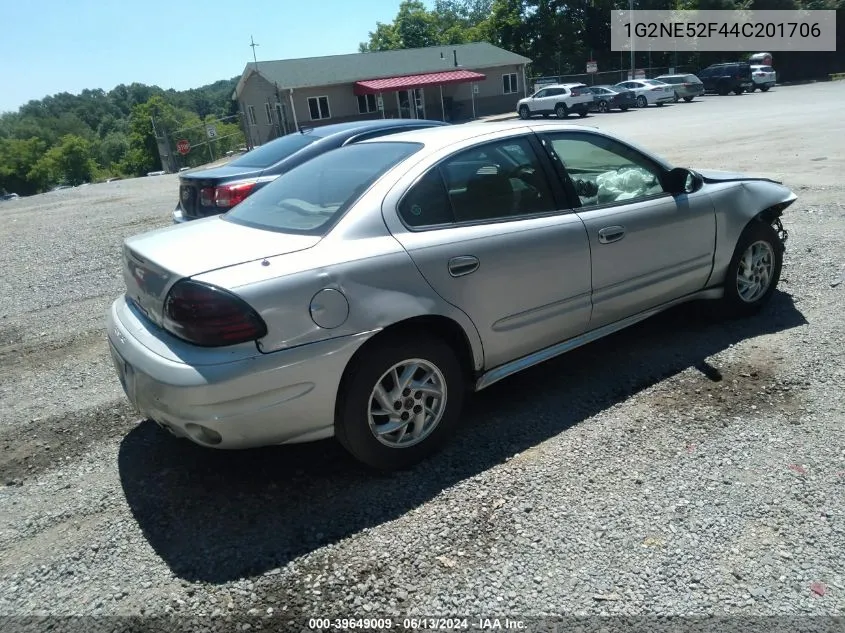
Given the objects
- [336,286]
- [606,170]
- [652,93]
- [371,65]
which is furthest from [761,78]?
[336,286]

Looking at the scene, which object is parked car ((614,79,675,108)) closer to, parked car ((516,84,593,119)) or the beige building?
parked car ((516,84,593,119))

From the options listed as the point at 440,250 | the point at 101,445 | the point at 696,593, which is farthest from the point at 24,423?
the point at 696,593

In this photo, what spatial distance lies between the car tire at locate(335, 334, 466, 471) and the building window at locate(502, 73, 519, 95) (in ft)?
158

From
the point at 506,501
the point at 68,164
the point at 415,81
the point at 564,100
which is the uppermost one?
the point at 415,81

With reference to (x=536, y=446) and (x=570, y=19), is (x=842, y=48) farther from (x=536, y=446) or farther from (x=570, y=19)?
(x=536, y=446)

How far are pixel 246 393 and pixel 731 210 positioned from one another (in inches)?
142

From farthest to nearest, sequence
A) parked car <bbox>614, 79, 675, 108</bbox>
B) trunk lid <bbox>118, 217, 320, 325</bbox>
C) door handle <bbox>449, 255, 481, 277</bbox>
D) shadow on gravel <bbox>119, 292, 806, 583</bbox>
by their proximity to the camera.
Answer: parked car <bbox>614, 79, 675, 108</bbox>
door handle <bbox>449, 255, 481, 277</bbox>
trunk lid <bbox>118, 217, 320, 325</bbox>
shadow on gravel <bbox>119, 292, 806, 583</bbox>

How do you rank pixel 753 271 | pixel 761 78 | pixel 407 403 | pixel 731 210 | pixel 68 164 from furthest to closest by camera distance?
pixel 68 164 < pixel 761 78 < pixel 753 271 < pixel 731 210 < pixel 407 403

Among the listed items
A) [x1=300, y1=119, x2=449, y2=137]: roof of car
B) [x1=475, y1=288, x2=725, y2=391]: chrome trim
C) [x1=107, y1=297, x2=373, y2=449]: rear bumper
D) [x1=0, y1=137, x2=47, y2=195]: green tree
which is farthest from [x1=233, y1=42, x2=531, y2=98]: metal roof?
[x1=0, y1=137, x2=47, y2=195]: green tree

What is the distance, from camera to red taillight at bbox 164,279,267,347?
2883mm

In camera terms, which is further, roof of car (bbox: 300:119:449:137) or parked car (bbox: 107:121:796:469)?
roof of car (bbox: 300:119:449:137)

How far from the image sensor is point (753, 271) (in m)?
4.99

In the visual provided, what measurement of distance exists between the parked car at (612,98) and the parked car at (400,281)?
114 feet

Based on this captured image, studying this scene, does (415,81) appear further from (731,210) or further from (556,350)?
Result: (556,350)
